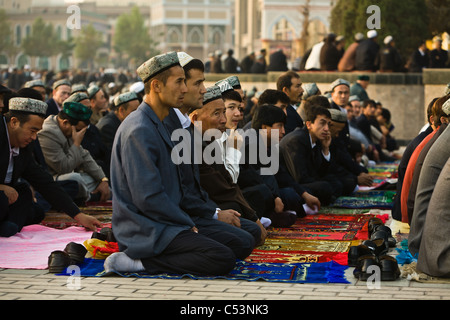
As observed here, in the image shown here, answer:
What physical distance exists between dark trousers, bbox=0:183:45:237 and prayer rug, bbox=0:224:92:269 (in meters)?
0.07

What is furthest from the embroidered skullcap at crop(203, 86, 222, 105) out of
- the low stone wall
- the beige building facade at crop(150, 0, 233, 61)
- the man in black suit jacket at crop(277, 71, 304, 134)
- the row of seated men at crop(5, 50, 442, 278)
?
the beige building facade at crop(150, 0, 233, 61)

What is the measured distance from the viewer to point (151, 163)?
4980 millimetres

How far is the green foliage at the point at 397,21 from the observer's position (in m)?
19.7

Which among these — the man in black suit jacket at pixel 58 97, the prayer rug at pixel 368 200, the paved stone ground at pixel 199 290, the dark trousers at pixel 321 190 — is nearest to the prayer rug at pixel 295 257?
the paved stone ground at pixel 199 290

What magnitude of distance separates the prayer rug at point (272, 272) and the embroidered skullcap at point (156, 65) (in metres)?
1.16

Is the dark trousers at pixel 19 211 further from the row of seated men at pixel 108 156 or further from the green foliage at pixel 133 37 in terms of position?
the green foliage at pixel 133 37

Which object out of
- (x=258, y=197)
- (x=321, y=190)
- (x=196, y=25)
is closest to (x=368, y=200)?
(x=321, y=190)

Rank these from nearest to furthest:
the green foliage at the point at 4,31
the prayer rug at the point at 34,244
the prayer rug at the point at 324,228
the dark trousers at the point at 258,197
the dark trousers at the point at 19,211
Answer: the prayer rug at the point at 34,244, the dark trousers at the point at 19,211, the prayer rug at the point at 324,228, the dark trousers at the point at 258,197, the green foliage at the point at 4,31

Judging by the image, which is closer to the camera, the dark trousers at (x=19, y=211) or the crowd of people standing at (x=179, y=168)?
the crowd of people standing at (x=179, y=168)

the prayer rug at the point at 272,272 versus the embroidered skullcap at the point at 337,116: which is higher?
the embroidered skullcap at the point at 337,116

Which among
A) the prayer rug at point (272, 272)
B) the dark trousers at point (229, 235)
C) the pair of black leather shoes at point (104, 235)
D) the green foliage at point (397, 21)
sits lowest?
the prayer rug at point (272, 272)

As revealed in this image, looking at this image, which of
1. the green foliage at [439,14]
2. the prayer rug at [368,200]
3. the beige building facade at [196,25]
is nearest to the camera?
the prayer rug at [368,200]

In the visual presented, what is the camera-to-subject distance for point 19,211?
680 cm

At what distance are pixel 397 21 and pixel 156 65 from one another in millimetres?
15767
